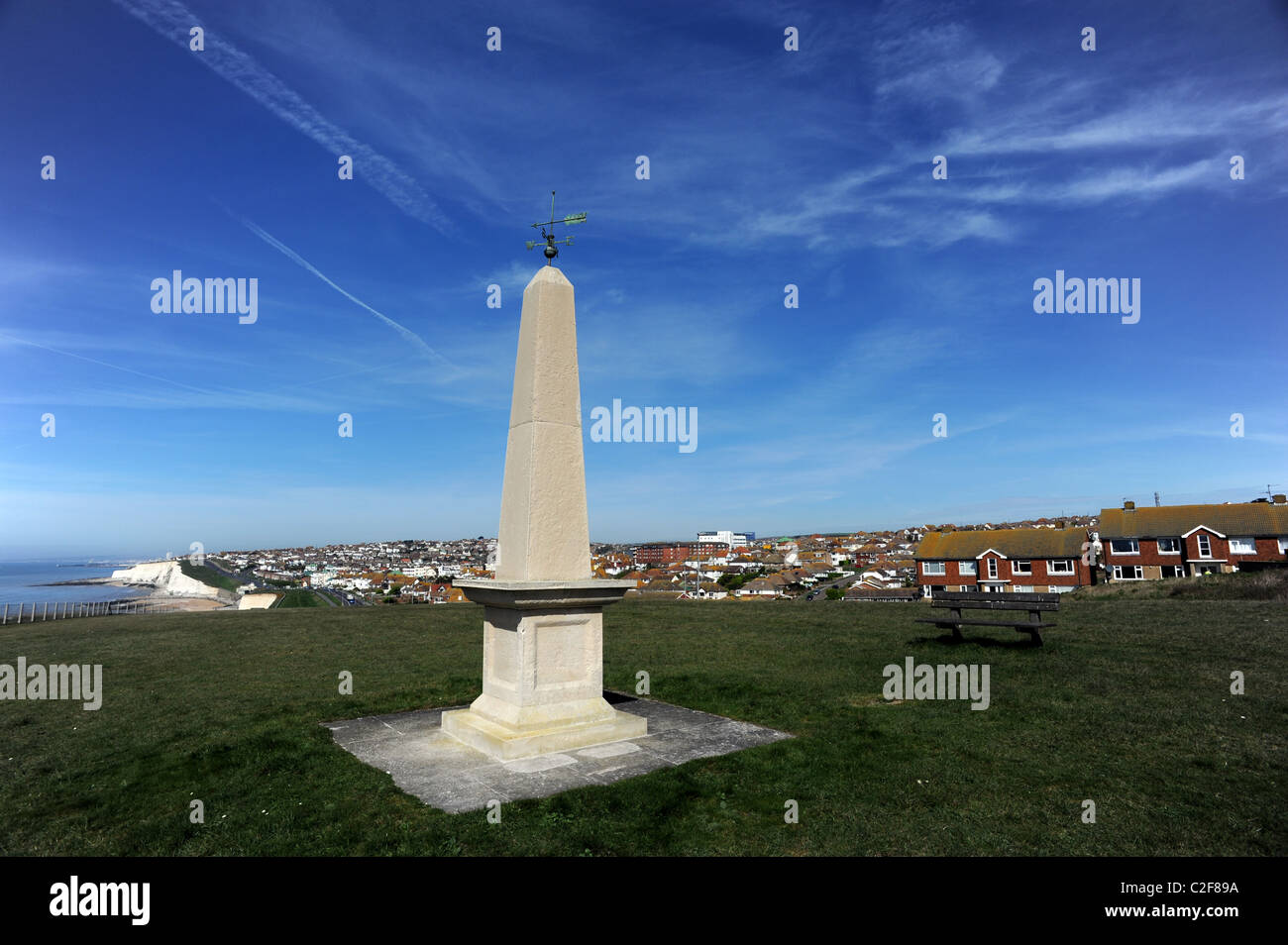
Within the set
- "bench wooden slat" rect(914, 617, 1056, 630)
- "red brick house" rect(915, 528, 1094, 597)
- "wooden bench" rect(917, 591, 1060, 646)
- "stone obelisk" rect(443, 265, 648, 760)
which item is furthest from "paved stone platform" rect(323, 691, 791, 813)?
"red brick house" rect(915, 528, 1094, 597)

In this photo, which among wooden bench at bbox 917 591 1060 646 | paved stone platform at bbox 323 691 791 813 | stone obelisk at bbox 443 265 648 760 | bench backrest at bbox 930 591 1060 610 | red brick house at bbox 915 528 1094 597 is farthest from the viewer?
red brick house at bbox 915 528 1094 597

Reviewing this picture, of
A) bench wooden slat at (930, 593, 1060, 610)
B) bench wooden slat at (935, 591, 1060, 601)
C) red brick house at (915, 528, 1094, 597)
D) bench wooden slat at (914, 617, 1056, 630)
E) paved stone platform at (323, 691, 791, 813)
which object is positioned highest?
bench wooden slat at (935, 591, 1060, 601)

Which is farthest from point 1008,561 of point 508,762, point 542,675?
point 508,762

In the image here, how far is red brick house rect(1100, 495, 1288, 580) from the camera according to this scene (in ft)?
127

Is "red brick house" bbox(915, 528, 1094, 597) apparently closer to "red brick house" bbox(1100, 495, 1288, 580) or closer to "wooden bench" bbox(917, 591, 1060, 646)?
"red brick house" bbox(1100, 495, 1288, 580)

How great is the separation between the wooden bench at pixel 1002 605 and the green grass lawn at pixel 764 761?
0.50m

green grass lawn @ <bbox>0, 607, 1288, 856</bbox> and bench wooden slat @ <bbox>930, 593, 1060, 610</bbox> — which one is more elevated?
bench wooden slat @ <bbox>930, 593, 1060, 610</bbox>

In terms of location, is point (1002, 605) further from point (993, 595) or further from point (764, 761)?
point (764, 761)

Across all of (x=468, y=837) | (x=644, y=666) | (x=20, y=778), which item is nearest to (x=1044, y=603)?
(x=644, y=666)

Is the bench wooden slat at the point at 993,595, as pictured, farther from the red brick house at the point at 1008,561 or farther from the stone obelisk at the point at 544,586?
the red brick house at the point at 1008,561

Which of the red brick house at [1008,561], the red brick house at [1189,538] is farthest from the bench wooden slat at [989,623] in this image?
the red brick house at [1189,538]

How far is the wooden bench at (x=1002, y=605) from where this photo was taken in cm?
1162

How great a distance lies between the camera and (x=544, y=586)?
703 centimetres

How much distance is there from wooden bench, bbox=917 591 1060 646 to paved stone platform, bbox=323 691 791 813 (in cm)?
622
